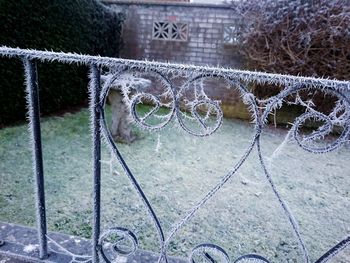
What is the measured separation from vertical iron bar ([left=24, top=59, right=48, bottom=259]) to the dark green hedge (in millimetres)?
3505

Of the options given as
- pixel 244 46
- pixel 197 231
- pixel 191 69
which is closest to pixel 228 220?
pixel 197 231

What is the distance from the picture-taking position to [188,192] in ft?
9.82

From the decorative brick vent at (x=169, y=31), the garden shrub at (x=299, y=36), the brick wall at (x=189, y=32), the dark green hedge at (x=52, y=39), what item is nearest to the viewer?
the dark green hedge at (x=52, y=39)

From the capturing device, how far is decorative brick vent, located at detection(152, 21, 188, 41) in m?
6.42

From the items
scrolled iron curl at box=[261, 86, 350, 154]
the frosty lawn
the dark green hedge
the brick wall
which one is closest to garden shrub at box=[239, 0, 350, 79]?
the brick wall

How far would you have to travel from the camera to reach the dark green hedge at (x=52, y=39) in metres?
4.06

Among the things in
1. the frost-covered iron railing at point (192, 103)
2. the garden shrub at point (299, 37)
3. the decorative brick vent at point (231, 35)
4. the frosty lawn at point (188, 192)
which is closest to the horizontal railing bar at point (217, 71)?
the frost-covered iron railing at point (192, 103)

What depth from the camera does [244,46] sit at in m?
5.89

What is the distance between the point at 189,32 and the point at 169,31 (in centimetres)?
47

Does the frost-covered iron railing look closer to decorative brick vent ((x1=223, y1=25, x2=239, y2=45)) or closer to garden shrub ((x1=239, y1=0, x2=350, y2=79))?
garden shrub ((x1=239, y1=0, x2=350, y2=79))

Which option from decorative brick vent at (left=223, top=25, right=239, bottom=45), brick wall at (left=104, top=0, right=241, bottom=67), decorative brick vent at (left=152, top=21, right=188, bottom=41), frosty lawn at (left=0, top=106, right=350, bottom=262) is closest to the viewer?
frosty lawn at (left=0, top=106, right=350, bottom=262)

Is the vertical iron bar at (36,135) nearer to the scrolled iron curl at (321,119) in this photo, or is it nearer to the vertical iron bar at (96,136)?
the vertical iron bar at (96,136)

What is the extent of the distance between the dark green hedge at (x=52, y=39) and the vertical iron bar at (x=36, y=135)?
351 cm

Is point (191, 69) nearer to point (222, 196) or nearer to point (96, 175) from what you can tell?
point (96, 175)
